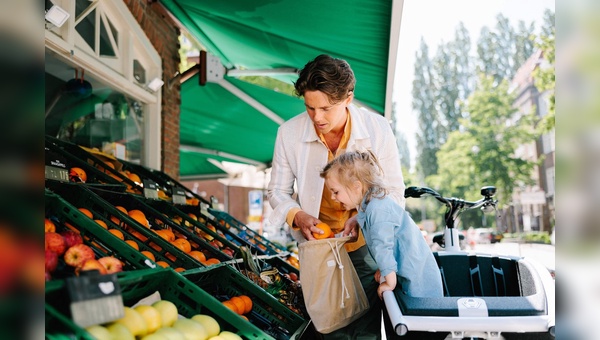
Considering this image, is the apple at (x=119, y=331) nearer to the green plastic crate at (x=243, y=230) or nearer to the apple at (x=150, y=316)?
the apple at (x=150, y=316)

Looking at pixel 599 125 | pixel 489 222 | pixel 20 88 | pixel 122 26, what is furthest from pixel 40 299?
pixel 489 222

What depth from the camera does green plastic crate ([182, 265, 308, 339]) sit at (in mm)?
2891

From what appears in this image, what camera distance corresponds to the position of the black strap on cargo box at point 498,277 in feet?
10.5

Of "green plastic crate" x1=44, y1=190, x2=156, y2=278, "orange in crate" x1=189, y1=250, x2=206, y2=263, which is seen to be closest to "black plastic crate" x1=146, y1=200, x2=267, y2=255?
"orange in crate" x1=189, y1=250, x2=206, y2=263

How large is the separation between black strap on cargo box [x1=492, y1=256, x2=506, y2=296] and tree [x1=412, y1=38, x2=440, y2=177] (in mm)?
58904

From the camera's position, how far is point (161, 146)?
6770 mm

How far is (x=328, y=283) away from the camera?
2602 millimetres

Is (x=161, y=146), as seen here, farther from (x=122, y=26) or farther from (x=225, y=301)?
(x=225, y=301)

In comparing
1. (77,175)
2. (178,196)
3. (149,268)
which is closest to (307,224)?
(149,268)

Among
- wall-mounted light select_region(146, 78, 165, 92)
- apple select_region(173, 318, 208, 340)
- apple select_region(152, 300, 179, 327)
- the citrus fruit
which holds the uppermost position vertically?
wall-mounted light select_region(146, 78, 165, 92)

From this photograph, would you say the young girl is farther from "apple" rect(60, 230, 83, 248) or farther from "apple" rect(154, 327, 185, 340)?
"apple" rect(60, 230, 83, 248)

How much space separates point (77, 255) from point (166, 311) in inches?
14.9

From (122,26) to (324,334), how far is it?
13.8 feet

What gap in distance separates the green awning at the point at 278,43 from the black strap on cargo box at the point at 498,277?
6.80ft
